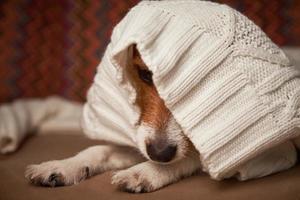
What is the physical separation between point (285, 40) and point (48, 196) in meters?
1.43

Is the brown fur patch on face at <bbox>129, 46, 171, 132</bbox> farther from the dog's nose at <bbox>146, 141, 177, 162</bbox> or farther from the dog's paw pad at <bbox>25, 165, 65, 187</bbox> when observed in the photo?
the dog's paw pad at <bbox>25, 165, 65, 187</bbox>

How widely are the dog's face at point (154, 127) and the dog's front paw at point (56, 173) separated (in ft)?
0.74

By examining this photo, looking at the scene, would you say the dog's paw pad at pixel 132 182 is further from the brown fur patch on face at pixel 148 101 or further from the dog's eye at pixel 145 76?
the dog's eye at pixel 145 76

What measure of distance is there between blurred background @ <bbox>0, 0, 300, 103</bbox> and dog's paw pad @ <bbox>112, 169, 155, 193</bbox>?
1.06 metres

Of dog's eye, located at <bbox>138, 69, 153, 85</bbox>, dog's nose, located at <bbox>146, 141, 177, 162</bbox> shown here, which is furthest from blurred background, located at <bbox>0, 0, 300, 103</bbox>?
dog's nose, located at <bbox>146, 141, 177, 162</bbox>

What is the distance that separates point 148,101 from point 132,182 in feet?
0.79

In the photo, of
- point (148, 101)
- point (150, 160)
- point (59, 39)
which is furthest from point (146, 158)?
point (59, 39)

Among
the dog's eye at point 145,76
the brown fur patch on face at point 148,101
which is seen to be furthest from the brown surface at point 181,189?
the dog's eye at point 145,76

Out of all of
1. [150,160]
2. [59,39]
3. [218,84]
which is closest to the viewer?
[218,84]

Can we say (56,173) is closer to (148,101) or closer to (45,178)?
(45,178)

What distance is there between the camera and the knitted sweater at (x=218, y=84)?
1.27m

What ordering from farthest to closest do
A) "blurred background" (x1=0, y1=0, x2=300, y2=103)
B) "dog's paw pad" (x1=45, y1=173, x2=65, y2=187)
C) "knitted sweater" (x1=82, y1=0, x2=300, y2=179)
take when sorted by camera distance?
"blurred background" (x1=0, y1=0, x2=300, y2=103) < "dog's paw pad" (x1=45, y1=173, x2=65, y2=187) < "knitted sweater" (x1=82, y1=0, x2=300, y2=179)

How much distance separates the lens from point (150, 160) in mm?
1395

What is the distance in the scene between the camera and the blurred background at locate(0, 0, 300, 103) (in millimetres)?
2273
